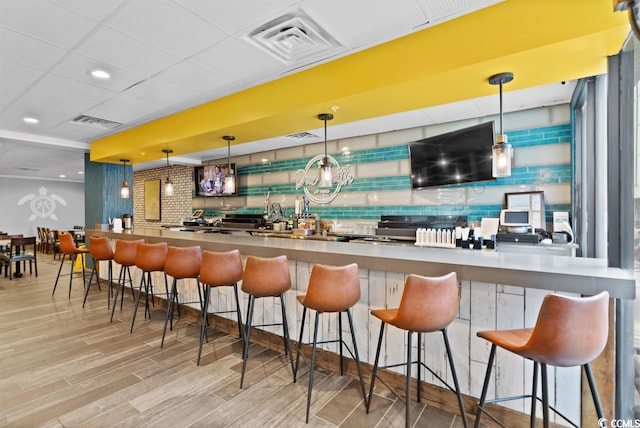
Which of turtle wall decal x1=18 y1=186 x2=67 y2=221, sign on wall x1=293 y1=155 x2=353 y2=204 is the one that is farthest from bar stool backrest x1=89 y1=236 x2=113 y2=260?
turtle wall decal x1=18 y1=186 x2=67 y2=221

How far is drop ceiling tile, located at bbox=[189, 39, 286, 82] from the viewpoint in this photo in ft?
9.13

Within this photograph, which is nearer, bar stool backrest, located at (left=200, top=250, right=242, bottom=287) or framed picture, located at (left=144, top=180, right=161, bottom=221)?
bar stool backrest, located at (left=200, top=250, right=242, bottom=287)

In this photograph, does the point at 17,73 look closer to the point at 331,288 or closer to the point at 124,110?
the point at 124,110

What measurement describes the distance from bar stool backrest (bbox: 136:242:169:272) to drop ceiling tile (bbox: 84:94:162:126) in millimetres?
1867

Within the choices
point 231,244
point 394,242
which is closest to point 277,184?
point 394,242

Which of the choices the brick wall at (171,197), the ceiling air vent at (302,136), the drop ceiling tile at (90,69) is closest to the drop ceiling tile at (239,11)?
the drop ceiling tile at (90,69)

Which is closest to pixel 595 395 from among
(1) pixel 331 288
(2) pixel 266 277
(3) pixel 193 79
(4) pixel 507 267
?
(4) pixel 507 267

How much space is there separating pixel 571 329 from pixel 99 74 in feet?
14.3

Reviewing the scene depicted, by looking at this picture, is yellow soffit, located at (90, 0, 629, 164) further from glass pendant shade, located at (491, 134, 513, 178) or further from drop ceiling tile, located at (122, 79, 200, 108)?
glass pendant shade, located at (491, 134, 513, 178)

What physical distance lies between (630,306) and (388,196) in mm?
3921

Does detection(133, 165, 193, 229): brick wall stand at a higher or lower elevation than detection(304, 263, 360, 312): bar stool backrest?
higher

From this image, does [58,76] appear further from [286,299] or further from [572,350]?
[572,350]

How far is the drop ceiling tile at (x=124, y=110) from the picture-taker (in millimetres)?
4059

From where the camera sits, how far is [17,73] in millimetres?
3266
